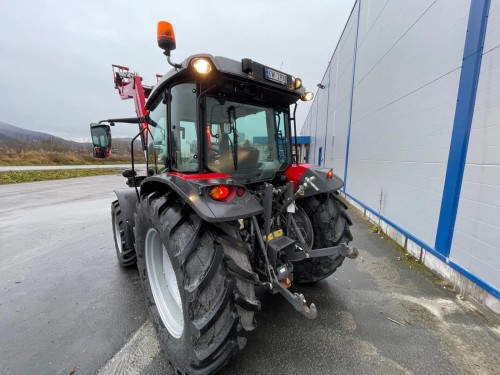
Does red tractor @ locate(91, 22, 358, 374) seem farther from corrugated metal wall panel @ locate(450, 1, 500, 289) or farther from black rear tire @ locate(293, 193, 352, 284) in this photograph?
corrugated metal wall panel @ locate(450, 1, 500, 289)

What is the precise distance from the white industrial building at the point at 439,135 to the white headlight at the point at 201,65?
2813 millimetres

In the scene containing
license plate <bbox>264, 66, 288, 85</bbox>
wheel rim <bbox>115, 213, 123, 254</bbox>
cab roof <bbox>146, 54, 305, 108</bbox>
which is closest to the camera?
cab roof <bbox>146, 54, 305, 108</bbox>

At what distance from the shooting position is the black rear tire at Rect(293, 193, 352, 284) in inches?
94.2

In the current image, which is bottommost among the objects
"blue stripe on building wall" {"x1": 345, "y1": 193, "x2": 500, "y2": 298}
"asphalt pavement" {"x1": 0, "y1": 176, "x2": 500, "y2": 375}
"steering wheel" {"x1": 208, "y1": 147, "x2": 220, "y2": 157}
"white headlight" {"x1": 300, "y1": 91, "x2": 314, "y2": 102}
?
"asphalt pavement" {"x1": 0, "y1": 176, "x2": 500, "y2": 375}

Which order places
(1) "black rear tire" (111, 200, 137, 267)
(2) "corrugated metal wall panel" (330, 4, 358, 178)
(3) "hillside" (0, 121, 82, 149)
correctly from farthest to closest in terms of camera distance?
(3) "hillside" (0, 121, 82, 149) → (2) "corrugated metal wall panel" (330, 4, 358, 178) → (1) "black rear tire" (111, 200, 137, 267)

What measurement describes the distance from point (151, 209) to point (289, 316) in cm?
161

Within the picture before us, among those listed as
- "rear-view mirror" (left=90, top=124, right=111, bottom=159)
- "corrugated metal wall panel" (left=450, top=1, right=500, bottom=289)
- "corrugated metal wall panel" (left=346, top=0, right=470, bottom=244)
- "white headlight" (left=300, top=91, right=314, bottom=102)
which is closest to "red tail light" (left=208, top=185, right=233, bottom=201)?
"white headlight" (left=300, top=91, right=314, bottom=102)

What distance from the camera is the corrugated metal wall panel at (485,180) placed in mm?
2301

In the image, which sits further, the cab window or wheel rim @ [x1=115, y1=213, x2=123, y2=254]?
wheel rim @ [x1=115, y1=213, x2=123, y2=254]

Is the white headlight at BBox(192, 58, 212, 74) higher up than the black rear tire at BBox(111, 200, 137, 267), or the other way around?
the white headlight at BBox(192, 58, 212, 74)

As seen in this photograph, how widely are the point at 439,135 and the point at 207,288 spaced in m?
3.56

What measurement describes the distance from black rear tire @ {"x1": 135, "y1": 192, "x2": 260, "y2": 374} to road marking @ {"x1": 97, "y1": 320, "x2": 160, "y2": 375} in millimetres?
308

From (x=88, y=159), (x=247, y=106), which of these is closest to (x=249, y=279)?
(x=247, y=106)

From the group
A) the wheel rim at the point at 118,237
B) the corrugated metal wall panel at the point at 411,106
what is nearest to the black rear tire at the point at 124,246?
the wheel rim at the point at 118,237
